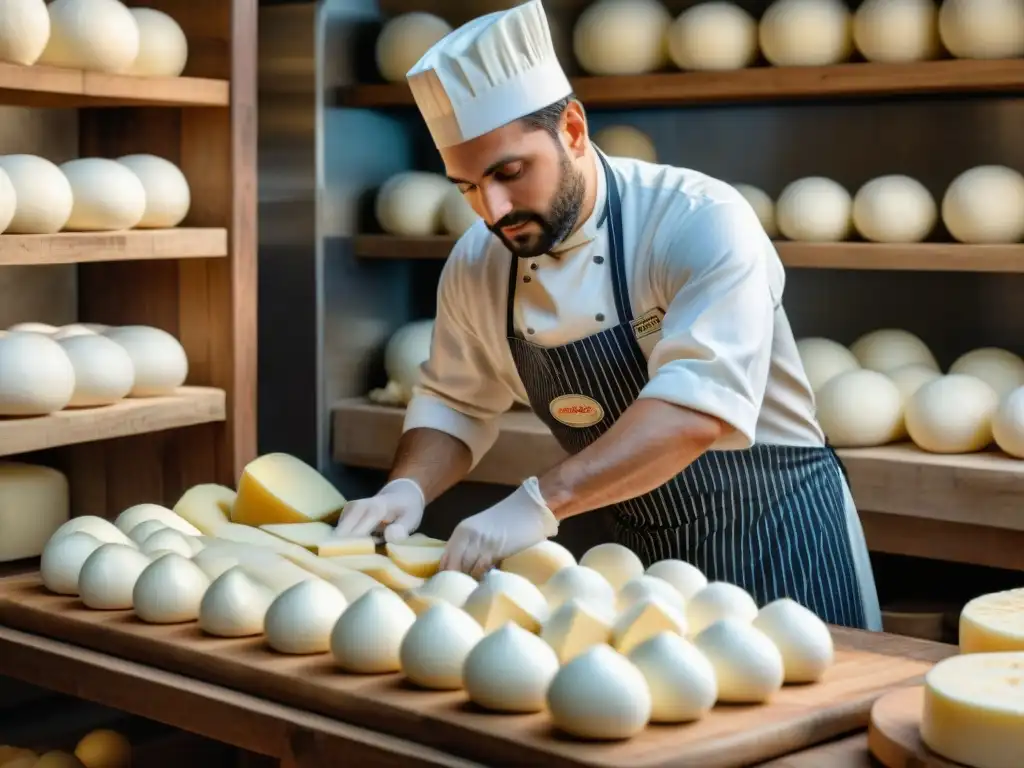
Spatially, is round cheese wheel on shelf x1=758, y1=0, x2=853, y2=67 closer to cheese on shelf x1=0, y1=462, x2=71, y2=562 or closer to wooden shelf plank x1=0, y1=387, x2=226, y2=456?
wooden shelf plank x1=0, y1=387, x2=226, y2=456

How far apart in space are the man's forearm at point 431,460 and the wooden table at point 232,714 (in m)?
0.74

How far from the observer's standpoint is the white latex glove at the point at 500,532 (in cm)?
196

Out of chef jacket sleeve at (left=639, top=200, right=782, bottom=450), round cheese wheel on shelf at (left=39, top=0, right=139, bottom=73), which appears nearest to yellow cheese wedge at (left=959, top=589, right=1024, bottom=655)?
chef jacket sleeve at (left=639, top=200, right=782, bottom=450)

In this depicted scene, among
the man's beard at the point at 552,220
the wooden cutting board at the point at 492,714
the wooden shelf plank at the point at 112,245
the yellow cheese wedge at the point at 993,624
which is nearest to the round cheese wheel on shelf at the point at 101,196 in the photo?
the wooden shelf plank at the point at 112,245

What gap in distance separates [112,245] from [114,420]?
0.34 metres

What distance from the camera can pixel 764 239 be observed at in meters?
2.27

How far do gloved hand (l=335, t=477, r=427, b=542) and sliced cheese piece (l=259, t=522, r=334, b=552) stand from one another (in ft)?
0.08

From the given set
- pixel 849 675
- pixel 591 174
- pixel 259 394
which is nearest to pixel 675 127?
pixel 259 394

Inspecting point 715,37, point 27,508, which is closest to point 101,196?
point 27,508

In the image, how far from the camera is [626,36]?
353 centimetres

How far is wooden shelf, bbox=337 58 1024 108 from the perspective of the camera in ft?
10.2

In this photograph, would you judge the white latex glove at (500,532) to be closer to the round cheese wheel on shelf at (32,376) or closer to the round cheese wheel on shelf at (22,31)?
the round cheese wheel on shelf at (32,376)

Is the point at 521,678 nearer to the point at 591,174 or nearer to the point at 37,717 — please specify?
the point at 591,174

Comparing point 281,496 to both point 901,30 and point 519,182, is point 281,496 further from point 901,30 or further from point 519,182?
point 901,30
